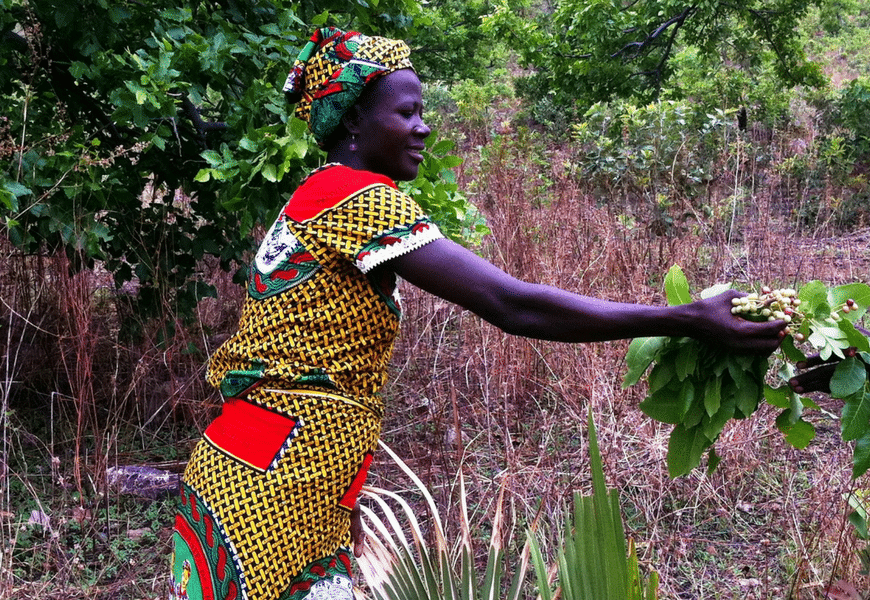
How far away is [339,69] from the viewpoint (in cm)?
168

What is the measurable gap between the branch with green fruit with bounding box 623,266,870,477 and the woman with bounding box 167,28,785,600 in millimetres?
153

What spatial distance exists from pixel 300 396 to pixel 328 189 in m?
0.39

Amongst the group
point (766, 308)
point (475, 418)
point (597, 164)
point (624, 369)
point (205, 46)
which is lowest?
point (475, 418)

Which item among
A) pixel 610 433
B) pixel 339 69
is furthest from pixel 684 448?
pixel 610 433

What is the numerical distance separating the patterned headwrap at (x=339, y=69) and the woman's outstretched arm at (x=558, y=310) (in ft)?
1.24

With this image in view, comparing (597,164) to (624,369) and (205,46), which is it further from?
(205,46)

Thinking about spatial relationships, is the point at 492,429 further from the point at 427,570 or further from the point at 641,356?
the point at 641,356

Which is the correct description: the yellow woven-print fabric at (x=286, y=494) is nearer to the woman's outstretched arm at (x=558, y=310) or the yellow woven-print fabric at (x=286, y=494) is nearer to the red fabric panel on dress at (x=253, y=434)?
the red fabric panel on dress at (x=253, y=434)

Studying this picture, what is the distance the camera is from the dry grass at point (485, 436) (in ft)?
10.0

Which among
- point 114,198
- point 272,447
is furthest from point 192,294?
point 272,447

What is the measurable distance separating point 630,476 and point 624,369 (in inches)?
21.7

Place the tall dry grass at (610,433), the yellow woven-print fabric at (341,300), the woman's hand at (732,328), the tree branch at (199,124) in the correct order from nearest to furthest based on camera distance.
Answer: the woman's hand at (732,328), the yellow woven-print fabric at (341,300), the tall dry grass at (610,433), the tree branch at (199,124)

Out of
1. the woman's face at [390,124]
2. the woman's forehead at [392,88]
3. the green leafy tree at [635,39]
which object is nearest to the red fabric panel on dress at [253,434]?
the woman's face at [390,124]

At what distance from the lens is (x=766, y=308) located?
144 cm
